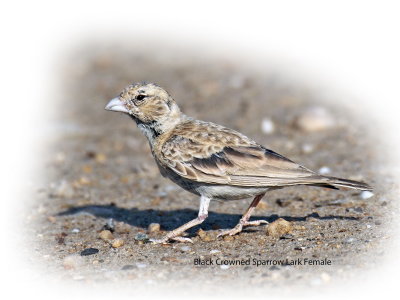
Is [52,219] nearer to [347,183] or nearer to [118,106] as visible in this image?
[118,106]

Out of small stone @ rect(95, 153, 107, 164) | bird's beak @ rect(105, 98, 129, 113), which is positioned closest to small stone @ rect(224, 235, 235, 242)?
bird's beak @ rect(105, 98, 129, 113)

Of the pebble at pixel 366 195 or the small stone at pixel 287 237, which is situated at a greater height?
the pebble at pixel 366 195

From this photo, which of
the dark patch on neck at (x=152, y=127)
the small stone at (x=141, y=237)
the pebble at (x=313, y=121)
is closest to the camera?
the small stone at (x=141, y=237)

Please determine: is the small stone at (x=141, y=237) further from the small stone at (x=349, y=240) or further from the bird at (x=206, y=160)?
the small stone at (x=349, y=240)

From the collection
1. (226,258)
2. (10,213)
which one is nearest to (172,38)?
(10,213)

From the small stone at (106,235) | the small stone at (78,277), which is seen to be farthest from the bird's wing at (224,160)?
the small stone at (78,277)

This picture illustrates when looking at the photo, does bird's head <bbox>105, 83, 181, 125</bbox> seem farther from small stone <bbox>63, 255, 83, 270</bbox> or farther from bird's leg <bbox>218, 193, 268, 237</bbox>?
small stone <bbox>63, 255, 83, 270</bbox>

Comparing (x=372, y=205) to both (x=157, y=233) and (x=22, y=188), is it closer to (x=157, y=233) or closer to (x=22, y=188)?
(x=157, y=233)

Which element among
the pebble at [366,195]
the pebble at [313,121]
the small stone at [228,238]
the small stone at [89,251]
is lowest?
Answer: the small stone at [89,251]
